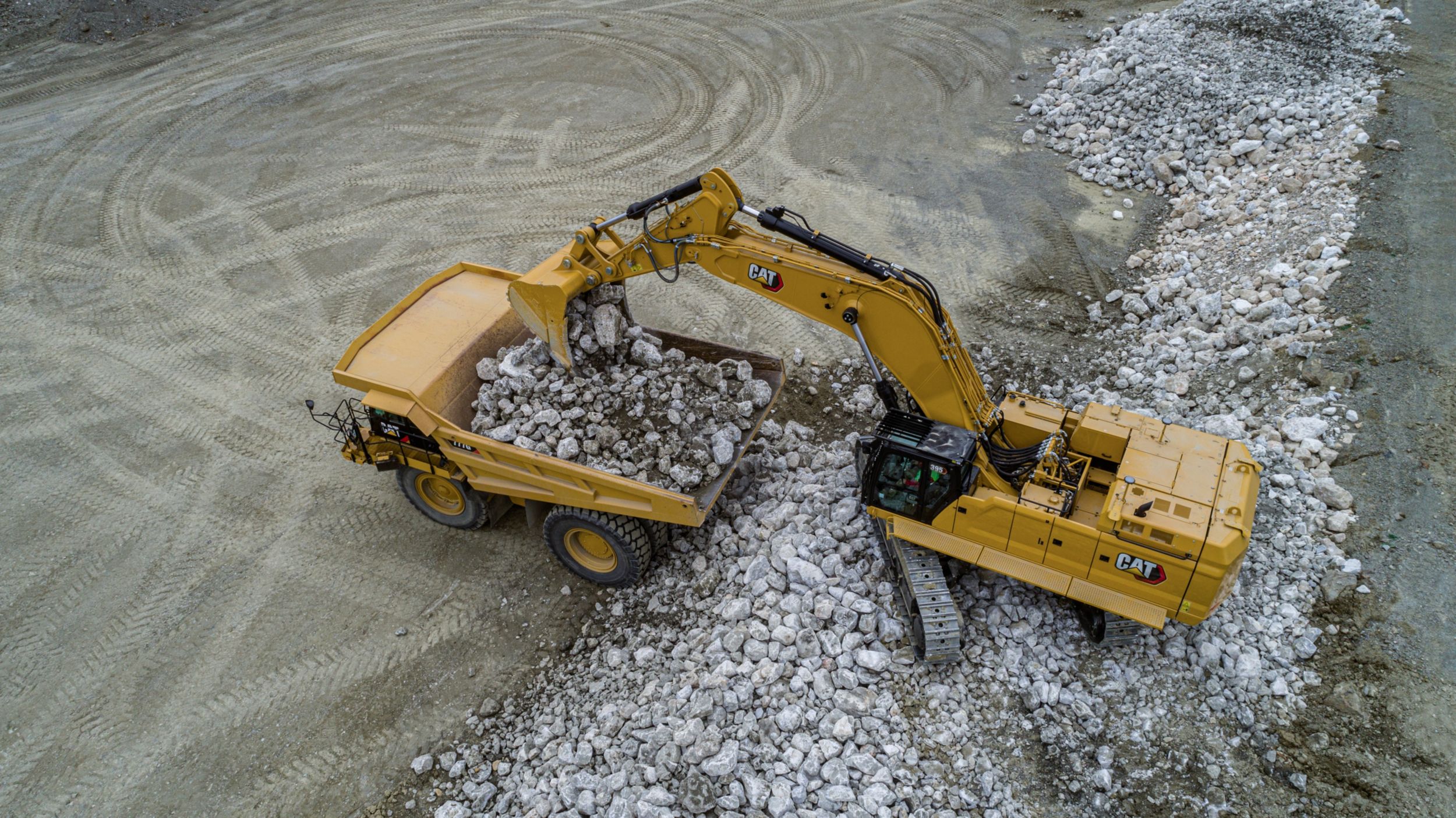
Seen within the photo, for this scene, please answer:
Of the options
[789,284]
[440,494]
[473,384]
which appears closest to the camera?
[789,284]

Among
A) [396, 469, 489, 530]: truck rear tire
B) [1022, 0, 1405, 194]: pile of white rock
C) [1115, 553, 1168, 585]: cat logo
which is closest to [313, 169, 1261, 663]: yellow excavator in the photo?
[1115, 553, 1168, 585]: cat logo

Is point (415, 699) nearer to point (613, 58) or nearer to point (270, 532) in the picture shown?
point (270, 532)

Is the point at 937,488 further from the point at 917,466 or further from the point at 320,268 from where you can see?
the point at 320,268

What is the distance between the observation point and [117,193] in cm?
1338

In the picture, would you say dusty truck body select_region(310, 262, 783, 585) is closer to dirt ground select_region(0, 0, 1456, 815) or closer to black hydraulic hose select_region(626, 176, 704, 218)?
dirt ground select_region(0, 0, 1456, 815)

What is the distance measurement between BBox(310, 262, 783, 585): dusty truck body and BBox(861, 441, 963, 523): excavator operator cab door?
4.29 feet

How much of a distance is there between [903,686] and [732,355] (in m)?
3.51

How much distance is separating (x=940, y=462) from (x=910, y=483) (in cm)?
33

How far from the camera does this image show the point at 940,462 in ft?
21.0

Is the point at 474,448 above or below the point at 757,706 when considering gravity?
above

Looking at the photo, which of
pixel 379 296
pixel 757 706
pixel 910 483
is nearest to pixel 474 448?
pixel 757 706

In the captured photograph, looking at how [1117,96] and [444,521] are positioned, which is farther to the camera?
[1117,96]

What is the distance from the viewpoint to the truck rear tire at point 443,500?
8.12 m

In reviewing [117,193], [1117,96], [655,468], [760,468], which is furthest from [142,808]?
[1117,96]
